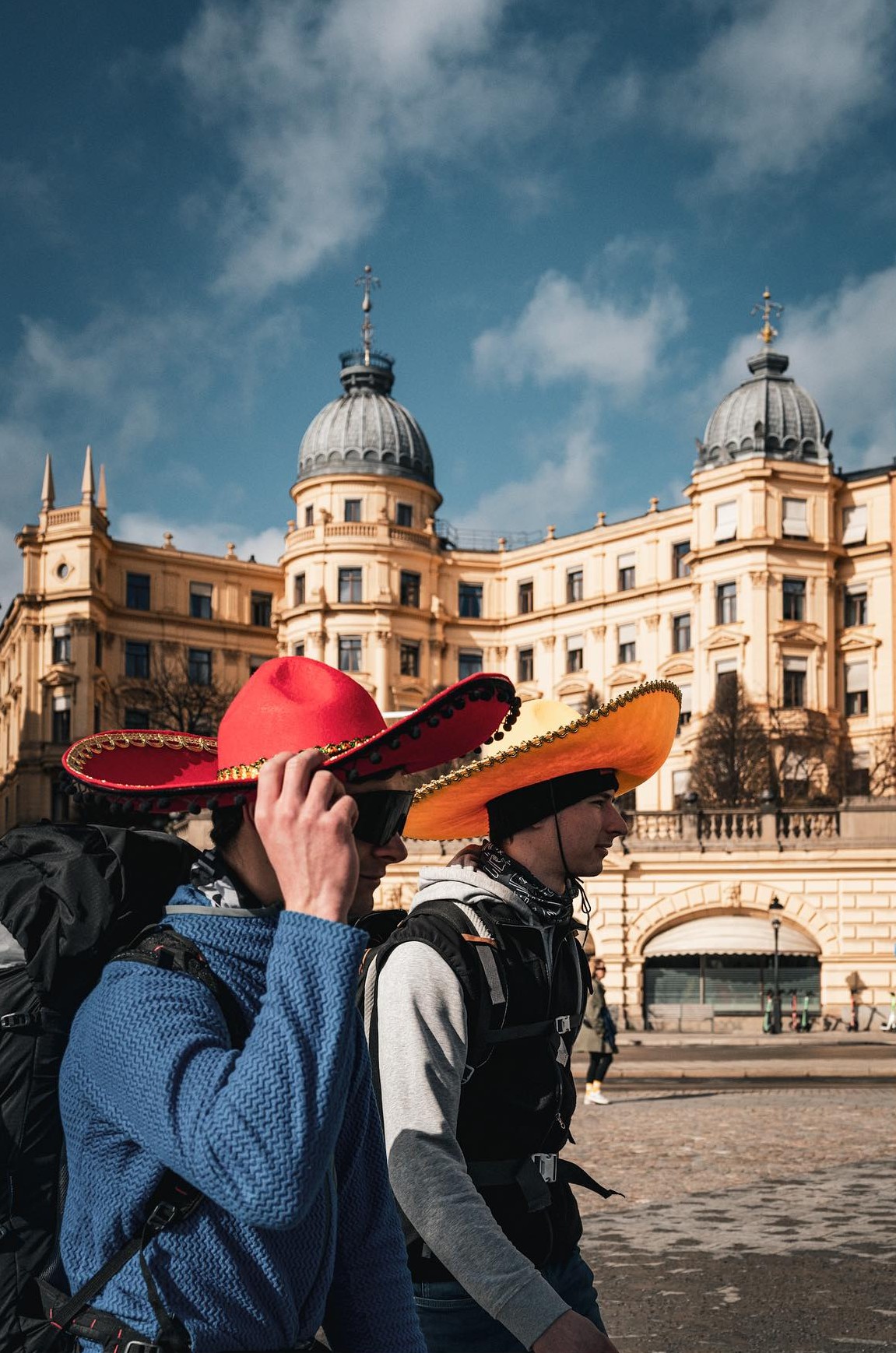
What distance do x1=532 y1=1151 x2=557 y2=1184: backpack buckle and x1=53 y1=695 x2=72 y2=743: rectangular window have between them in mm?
68818

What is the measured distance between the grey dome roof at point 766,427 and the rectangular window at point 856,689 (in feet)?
29.4

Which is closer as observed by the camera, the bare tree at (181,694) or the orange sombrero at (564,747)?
the orange sombrero at (564,747)

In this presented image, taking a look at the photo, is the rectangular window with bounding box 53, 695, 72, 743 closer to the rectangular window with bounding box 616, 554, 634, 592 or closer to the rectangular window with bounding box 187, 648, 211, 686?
the rectangular window with bounding box 187, 648, 211, 686

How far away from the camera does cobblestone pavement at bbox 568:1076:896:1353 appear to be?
6.96 meters

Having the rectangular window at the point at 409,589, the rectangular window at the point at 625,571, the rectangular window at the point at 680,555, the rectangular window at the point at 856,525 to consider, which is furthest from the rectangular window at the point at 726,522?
the rectangular window at the point at 409,589

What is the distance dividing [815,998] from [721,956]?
2.53 m

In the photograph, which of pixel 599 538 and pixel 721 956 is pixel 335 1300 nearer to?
pixel 721 956

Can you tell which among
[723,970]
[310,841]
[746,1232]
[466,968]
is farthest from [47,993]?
[723,970]

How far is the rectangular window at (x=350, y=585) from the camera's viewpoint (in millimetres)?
71125

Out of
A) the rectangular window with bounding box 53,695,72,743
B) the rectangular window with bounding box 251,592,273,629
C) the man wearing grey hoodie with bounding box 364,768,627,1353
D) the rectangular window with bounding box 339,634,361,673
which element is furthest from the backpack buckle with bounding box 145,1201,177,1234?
the rectangular window with bounding box 251,592,273,629

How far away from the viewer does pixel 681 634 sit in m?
68.6

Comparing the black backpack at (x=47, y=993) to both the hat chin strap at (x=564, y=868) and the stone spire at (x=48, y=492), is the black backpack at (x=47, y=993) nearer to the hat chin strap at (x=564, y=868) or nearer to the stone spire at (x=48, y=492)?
the hat chin strap at (x=564, y=868)

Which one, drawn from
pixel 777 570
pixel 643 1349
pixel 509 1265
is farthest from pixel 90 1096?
pixel 777 570

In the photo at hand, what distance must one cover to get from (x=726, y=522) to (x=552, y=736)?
6259cm
